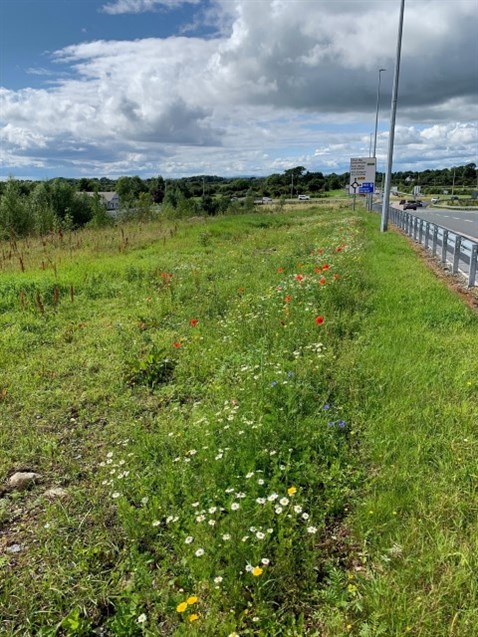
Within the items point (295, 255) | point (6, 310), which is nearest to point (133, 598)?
point (6, 310)

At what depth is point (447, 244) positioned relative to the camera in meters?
12.2

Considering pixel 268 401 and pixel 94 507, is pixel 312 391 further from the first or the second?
pixel 94 507

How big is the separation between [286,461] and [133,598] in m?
1.34

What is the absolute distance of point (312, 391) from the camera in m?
4.38

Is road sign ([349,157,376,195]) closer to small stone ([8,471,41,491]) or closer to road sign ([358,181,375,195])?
road sign ([358,181,375,195])

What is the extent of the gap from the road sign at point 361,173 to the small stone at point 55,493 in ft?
108

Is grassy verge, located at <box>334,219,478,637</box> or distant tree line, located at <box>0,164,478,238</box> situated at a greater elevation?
distant tree line, located at <box>0,164,478,238</box>

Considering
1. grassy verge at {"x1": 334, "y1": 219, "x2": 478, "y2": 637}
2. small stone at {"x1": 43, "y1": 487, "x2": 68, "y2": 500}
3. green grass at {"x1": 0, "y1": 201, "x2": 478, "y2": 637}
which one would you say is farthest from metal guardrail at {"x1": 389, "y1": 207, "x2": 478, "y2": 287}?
small stone at {"x1": 43, "y1": 487, "x2": 68, "y2": 500}

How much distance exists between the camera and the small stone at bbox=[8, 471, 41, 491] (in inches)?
144

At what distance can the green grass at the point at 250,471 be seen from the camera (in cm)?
243

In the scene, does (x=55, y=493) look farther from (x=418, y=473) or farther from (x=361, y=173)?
(x=361, y=173)

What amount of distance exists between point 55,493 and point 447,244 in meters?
11.5

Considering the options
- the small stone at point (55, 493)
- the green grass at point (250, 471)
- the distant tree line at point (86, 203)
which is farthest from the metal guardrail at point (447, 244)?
the distant tree line at point (86, 203)

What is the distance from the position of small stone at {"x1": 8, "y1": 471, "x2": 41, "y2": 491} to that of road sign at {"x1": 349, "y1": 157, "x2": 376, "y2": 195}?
32781 millimetres
